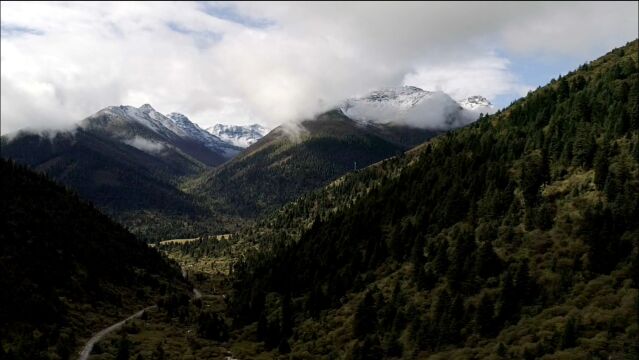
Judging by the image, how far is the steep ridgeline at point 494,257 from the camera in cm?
6212

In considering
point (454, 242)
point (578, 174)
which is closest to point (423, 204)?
point (454, 242)

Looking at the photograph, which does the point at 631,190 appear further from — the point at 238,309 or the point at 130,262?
the point at 130,262

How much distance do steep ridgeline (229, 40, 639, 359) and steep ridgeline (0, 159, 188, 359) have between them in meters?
31.0

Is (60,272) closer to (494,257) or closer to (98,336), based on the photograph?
(98,336)

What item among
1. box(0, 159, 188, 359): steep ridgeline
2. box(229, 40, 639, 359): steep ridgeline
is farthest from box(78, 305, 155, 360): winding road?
box(229, 40, 639, 359): steep ridgeline

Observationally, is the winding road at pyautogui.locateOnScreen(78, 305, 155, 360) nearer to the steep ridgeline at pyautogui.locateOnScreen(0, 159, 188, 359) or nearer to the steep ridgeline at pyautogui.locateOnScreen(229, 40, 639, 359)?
the steep ridgeline at pyautogui.locateOnScreen(0, 159, 188, 359)

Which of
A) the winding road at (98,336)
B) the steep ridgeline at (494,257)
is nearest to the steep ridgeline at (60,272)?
the winding road at (98,336)

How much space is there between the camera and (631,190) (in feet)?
242

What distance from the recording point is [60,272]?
121 metres

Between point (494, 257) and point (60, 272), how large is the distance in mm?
93003

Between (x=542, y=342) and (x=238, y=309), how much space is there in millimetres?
74043

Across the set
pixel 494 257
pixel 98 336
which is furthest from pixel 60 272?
pixel 494 257

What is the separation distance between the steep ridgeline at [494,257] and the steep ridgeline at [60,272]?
31049mm

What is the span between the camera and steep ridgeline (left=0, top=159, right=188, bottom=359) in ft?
287
